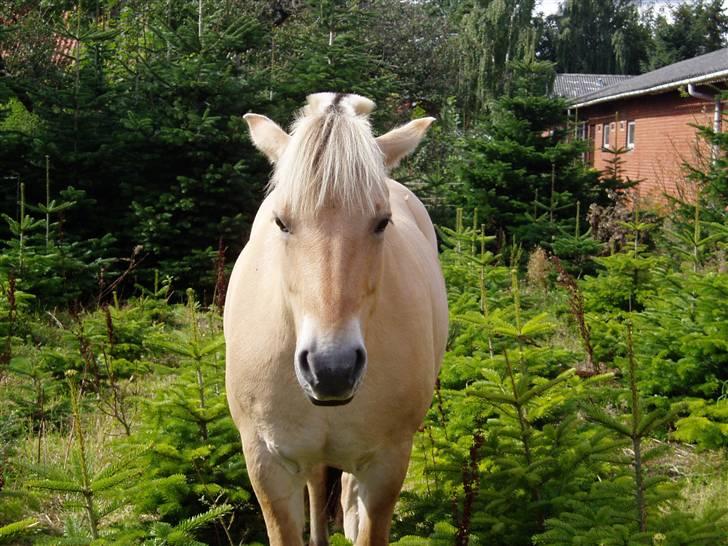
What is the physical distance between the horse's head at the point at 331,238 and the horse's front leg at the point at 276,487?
60cm

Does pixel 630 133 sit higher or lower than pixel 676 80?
lower

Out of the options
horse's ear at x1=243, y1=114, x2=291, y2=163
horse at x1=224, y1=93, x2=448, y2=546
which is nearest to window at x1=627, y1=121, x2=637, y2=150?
horse at x1=224, y1=93, x2=448, y2=546

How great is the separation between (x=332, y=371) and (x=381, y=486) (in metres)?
0.95

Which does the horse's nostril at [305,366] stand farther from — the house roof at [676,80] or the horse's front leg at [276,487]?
the house roof at [676,80]

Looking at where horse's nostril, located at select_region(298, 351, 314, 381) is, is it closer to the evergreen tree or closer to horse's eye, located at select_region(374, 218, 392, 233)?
horse's eye, located at select_region(374, 218, 392, 233)

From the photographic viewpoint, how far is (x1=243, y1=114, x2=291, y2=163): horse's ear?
2.69 metres

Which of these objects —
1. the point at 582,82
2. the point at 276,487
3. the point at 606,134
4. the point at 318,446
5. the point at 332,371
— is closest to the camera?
the point at 332,371

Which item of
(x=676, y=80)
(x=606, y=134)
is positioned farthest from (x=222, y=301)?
(x=606, y=134)

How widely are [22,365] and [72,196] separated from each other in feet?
12.4

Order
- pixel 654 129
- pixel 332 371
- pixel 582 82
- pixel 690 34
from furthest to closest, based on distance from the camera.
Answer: pixel 690 34, pixel 582 82, pixel 654 129, pixel 332 371

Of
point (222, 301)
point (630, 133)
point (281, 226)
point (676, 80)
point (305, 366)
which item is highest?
point (676, 80)

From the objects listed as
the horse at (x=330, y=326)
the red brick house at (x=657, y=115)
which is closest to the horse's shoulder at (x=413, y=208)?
the horse at (x=330, y=326)

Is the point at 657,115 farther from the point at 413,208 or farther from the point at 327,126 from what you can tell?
the point at 327,126

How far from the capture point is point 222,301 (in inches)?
207
